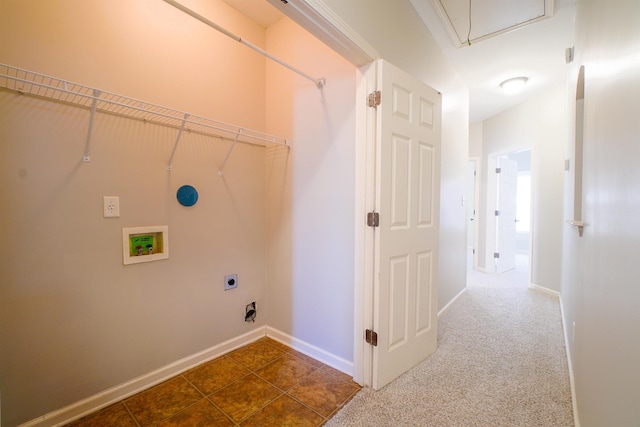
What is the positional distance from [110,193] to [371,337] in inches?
72.1

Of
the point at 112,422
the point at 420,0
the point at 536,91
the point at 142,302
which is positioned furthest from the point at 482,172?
the point at 112,422

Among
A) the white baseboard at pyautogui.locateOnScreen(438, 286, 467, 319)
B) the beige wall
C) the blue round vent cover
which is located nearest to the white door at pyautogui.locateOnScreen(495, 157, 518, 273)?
the white baseboard at pyautogui.locateOnScreen(438, 286, 467, 319)

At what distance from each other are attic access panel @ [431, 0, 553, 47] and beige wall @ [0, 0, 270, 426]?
1692mm

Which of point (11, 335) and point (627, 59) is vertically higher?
point (627, 59)

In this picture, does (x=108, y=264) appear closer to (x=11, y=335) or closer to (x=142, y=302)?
(x=142, y=302)

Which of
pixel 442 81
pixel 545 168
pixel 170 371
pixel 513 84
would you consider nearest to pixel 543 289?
pixel 545 168

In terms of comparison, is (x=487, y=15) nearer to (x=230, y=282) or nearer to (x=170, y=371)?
(x=230, y=282)

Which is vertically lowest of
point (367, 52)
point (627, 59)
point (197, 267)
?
point (197, 267)

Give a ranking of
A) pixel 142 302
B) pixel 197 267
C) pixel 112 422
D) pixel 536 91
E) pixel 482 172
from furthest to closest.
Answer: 1. pixel 482 172
2. pixel 536 91
3. pixel 197 267
4. pixel 142 302
5. pixel 112 422

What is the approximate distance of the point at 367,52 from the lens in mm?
1559

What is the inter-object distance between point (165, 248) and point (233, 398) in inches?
42.0

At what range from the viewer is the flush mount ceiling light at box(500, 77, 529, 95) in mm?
3239

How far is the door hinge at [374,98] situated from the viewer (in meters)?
1.60

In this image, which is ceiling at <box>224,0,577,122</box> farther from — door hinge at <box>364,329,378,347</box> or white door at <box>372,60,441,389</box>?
door hinge at <box>364,329,378,347</box>
